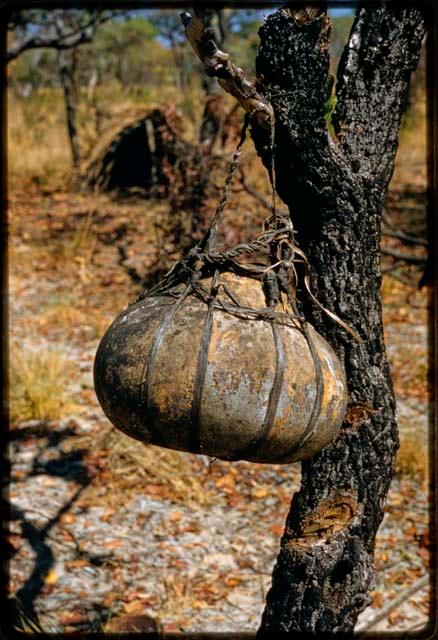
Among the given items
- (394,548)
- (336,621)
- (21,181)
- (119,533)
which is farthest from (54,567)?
(21,181)

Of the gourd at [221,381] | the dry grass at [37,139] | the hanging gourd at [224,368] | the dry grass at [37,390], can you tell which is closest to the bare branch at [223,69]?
the hanging gourd at [224,368]

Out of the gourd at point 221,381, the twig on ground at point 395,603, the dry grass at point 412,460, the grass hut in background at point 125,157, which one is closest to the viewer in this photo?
the gourd at point 221,381

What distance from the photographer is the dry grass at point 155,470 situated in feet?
14.9

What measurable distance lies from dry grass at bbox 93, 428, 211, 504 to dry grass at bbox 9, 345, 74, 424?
26.6 inches

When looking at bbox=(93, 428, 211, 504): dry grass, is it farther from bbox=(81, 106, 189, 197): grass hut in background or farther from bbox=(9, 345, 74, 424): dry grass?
bbox=(81, 106, 189, 197): grass hut in background

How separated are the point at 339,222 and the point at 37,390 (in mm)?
3772

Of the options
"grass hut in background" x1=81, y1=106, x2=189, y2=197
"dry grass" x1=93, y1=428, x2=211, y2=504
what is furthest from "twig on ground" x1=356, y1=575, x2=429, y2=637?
"grass hut in background" x1=81, y1=106, x2=189, y2=197

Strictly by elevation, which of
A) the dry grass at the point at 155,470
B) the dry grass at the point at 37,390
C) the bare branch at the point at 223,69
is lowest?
the dry grass at the point at 155,470

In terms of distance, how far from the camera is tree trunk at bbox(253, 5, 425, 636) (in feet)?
6.12

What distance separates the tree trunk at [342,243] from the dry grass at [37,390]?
3349 mm

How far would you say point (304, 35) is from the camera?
1839 millimetres

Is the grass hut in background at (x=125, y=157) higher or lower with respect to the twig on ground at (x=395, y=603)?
higher

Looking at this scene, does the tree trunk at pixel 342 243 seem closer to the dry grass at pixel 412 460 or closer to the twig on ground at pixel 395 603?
the twig on ground at pixel 395 603

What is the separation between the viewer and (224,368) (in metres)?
1.57
